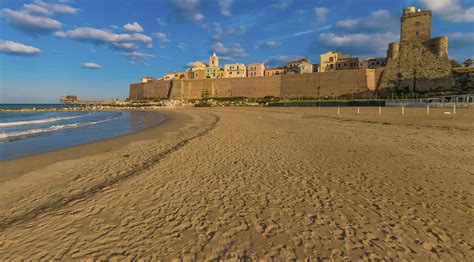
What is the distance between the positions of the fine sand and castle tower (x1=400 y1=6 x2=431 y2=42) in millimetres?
60663

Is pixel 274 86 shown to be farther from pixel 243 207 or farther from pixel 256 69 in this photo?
pixel 243 207

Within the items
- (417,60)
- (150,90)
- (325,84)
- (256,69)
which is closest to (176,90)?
(150,90)

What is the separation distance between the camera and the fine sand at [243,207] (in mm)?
2959

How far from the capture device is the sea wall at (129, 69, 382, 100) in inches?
2140

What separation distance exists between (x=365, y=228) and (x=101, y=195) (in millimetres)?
5013

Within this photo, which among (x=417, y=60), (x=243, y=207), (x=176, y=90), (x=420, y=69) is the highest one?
(x=417, y=60)

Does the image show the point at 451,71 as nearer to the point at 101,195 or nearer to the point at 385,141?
the point at 385,141

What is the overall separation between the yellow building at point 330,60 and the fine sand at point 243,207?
248 ft

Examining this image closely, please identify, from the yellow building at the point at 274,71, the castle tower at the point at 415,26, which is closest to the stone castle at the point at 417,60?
the castle tower at the point at 415,26

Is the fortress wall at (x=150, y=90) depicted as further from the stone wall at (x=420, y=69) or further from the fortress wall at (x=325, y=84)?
the stone wall at (x=420, y=69)

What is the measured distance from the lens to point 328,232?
3283mm

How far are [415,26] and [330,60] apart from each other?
26039 mm

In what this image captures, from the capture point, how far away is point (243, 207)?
413cm

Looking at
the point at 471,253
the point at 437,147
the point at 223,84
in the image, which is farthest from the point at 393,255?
the point at 223,84
